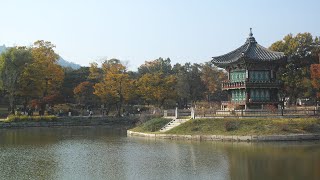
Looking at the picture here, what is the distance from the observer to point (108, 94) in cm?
7331

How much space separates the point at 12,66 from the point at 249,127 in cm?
4085

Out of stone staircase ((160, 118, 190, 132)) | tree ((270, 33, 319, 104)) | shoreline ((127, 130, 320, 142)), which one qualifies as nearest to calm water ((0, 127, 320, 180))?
shoreline ((127, 130, 320, 142))

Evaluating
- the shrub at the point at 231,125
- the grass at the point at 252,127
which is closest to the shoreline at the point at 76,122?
the grass at the point at 252,127

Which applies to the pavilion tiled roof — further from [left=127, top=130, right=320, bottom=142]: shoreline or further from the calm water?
the calm water

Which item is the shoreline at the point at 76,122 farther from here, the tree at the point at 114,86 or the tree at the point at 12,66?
the tree at the point at 12,66

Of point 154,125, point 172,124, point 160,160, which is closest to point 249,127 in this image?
point 172,124

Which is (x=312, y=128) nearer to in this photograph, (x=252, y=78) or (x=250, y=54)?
(x=252, y=78)

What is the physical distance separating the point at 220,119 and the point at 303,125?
798cm

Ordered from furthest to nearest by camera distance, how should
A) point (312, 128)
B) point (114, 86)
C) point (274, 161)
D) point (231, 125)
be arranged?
point (114, 86)
point (231, 125)
point (312, 128)
point (274, 161)

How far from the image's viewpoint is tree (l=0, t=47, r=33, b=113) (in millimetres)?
67188

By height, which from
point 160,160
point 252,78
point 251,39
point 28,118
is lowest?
point 160,160

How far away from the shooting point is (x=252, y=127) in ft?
137

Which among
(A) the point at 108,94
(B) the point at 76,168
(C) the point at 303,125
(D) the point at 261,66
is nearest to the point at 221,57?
(D) the point at 261,66

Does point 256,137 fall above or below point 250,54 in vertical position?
below
